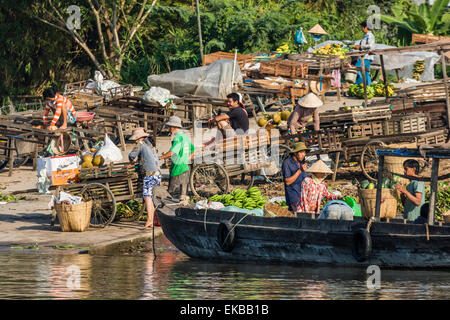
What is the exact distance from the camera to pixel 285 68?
77.5 ft

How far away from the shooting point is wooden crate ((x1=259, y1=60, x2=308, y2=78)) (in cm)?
2341

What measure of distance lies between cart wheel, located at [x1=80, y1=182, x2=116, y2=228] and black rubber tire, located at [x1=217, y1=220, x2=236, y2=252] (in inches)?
114

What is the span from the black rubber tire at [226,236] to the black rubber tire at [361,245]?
1738mm

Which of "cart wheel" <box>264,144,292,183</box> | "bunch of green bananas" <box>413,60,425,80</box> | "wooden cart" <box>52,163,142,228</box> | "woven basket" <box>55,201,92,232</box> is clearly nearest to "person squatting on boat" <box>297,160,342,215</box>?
"wooden cart" <box>52,163,142,228</box>

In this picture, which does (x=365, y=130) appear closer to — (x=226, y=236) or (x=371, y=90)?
(x=226, y=236)

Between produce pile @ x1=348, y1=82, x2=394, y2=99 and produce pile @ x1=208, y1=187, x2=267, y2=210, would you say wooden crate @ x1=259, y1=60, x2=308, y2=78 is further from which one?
produce pile @ x1=208, y1=187, x2=267, y2=210

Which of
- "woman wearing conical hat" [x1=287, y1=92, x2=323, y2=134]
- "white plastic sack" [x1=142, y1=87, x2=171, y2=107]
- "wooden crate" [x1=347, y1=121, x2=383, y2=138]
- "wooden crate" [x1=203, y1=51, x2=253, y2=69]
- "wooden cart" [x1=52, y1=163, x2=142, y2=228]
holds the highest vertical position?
"wooden crate" [x1=203, y1=51, x2=253, y2=69]

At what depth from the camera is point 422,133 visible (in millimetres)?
16766

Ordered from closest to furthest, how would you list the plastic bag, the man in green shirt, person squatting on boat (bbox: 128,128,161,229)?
person squatting on boat (bbox: 128,128,161,229), the man in green shirt, the plastic bag

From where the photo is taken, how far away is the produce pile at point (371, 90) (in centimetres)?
2417

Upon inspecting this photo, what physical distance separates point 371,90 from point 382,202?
11.0m

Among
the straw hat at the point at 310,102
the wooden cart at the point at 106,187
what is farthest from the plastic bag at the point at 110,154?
the straw hat at the point at 310,102

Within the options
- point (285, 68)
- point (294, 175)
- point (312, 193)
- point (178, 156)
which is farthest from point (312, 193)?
point (285, 68)

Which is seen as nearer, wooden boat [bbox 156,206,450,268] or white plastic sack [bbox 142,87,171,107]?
wooden boat [bbox 156,206,450,268]
